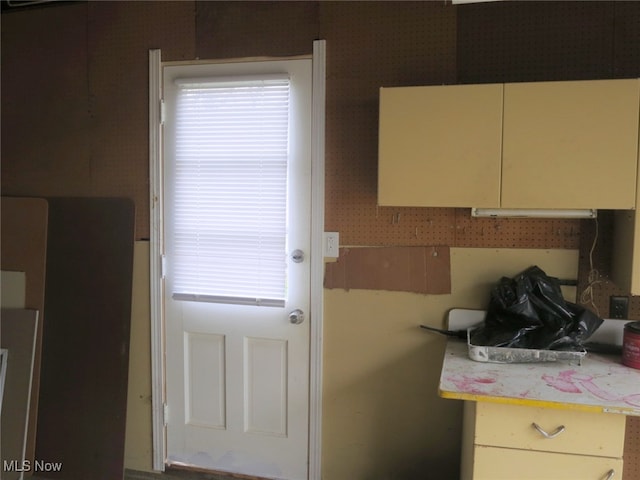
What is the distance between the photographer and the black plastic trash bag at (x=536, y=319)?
1.71 meters

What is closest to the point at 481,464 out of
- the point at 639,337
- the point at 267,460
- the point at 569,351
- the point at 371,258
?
the point at 569,351

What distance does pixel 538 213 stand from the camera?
178 centimetres

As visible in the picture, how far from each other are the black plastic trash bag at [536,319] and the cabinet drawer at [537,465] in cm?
39

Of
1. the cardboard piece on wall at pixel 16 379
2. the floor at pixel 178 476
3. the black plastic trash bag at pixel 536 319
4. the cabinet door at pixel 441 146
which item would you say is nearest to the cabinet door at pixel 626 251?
the black plastic trash bag at pixel 536 319

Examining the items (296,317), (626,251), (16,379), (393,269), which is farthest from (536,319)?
(16,379)

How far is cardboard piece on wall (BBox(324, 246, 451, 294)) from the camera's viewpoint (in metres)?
2.03

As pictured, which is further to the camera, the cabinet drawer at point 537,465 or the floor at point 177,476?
the floor at point 177,476

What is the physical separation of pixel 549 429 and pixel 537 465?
13 centimetres

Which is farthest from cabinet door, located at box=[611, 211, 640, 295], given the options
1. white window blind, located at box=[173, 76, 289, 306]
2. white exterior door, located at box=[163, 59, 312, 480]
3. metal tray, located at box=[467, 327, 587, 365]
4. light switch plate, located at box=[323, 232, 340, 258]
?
white window blind, located at box=[173, 76, 289, 306]

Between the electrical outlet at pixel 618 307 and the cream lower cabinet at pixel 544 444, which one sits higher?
the electrical outlet at pixel 618 307

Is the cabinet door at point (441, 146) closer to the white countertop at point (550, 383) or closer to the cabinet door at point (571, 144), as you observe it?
the cabinet door at point (571, 144)

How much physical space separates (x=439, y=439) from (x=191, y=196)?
169 centimetres

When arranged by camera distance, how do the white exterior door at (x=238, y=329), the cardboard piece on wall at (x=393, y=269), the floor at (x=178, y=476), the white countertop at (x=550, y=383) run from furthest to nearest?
the floor at (x=178, y=476) → the white exterior door at (x=238, y=329) → the cardboard piece on wall at (x=393, y=269) → the white countertop at (x=550, y=383)

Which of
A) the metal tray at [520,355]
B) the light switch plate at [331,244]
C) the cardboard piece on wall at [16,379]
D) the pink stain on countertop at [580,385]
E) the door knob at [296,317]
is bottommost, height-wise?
the cardboard piece on wall at [16,379]
